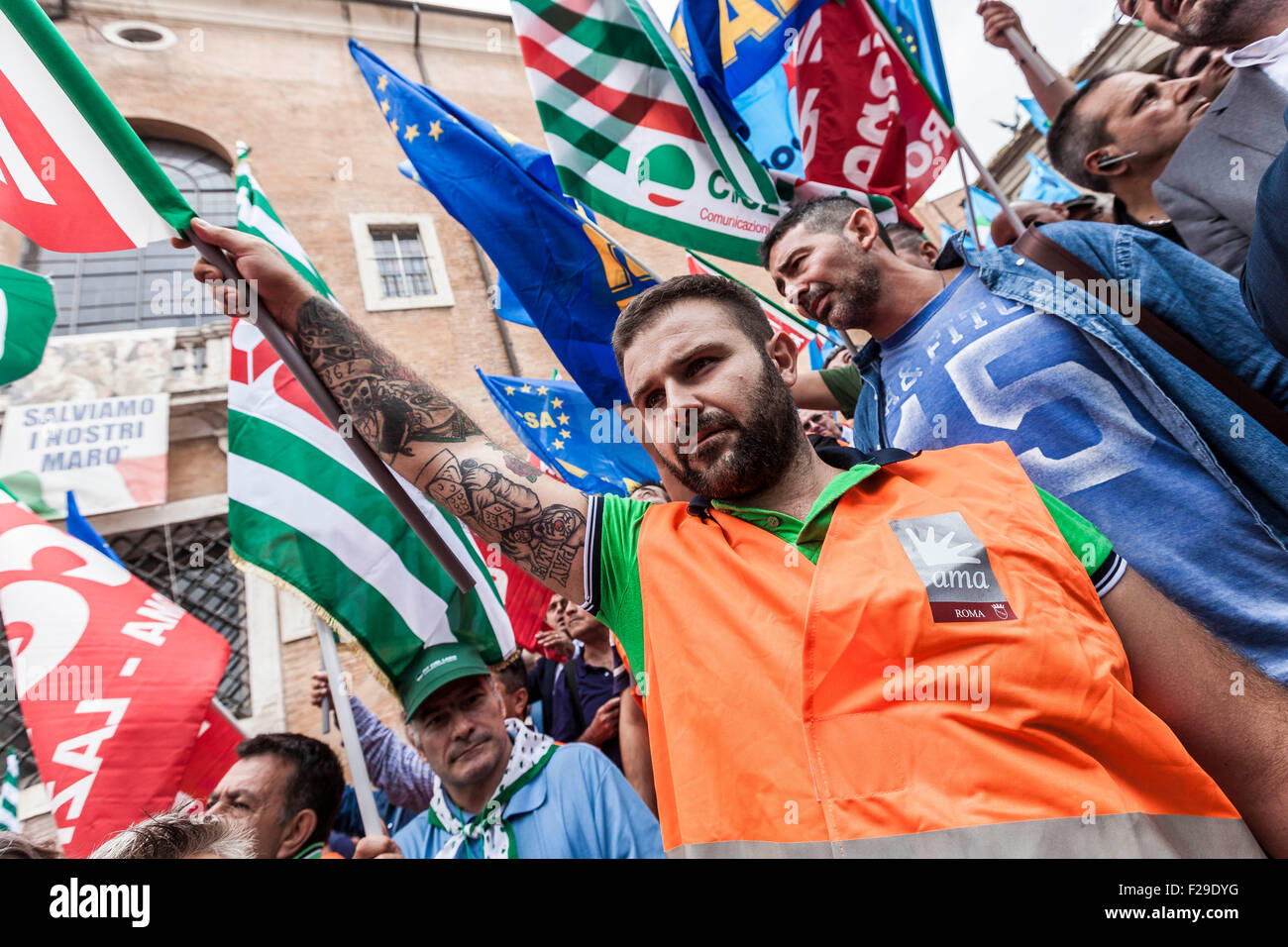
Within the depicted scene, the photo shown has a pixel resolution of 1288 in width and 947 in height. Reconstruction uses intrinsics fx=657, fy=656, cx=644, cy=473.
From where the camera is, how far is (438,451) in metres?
1.61

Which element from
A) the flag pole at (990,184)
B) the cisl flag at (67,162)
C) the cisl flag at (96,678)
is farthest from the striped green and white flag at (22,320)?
the flag pole at (990,184)

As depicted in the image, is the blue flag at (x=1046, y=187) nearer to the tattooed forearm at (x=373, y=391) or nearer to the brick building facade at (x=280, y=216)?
the brick building facade at (x=280, y=216)

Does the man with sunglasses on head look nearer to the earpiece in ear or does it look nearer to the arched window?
the earpiece in ear

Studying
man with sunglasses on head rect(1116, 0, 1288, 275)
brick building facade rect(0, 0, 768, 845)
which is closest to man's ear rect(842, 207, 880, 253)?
man with sunglasses on head rect(1116, 0, 1288, 275)

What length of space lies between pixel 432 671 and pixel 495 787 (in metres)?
0.57

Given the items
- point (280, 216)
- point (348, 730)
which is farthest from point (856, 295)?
point (280, 216)

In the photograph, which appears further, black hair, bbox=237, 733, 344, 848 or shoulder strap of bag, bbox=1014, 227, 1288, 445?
black hair, bbox=237, 733, 344, 848

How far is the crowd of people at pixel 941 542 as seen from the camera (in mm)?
1057

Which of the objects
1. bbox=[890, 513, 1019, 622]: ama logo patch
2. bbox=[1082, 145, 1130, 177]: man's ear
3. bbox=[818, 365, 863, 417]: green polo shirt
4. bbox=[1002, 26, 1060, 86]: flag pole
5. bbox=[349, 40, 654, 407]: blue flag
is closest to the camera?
bbox=[890, 513, 1019, 622]: ama logo patch

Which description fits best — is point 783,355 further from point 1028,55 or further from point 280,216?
point 280,216

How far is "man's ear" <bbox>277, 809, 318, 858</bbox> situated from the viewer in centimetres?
274

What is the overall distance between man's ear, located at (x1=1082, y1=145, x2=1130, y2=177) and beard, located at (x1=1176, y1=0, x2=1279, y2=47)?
111 centimetres
